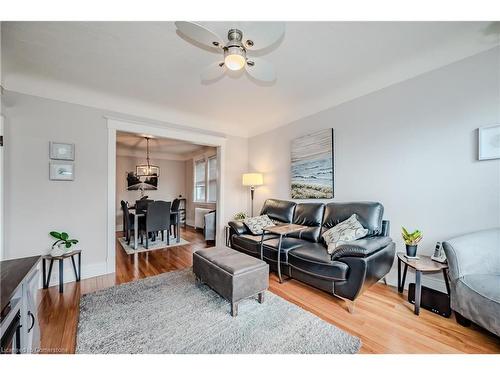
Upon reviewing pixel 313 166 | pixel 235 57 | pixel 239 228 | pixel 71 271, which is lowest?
pixel 71 271

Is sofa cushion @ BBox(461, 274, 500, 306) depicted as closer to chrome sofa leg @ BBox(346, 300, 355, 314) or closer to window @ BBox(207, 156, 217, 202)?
chrome sofa leg @ BBox(346, 300, 355, 314)

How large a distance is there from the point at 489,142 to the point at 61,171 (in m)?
4.57

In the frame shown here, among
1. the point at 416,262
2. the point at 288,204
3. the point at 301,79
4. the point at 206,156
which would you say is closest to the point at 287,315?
the point at 416,262

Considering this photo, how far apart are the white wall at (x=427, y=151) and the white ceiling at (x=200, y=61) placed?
20 centimetres

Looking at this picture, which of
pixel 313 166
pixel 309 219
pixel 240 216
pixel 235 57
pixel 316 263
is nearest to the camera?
pixel 235 57

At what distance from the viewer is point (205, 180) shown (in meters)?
6.14

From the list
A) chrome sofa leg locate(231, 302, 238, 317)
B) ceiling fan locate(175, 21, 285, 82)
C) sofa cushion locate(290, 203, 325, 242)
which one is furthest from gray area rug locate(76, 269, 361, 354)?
ceiling fan locate(175, 21, 285, 82)

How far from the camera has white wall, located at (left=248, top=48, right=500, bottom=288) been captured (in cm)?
183

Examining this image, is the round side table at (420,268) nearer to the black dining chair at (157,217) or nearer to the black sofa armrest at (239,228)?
the black sofa armrest at (239,228)

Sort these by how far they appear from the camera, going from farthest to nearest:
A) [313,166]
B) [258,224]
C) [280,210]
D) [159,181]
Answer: [159,181]
[280,210]
[313,166]
[258,224]

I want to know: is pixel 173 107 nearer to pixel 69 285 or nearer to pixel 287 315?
pixel 69 285

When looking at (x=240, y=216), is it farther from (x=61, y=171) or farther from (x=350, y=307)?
(x=61, y=171)

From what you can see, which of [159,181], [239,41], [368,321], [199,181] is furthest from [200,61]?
[159,181]

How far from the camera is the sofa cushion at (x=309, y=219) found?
273cm
